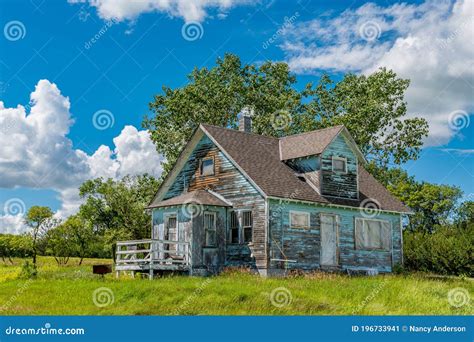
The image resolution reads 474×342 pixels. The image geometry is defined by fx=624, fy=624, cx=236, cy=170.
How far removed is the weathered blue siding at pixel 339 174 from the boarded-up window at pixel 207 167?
18.5ft

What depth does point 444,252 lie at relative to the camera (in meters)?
38.3

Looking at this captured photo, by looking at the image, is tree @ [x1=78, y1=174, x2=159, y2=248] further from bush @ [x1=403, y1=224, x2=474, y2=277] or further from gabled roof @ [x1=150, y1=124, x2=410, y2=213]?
bush @ [x1=403, y1=224, x2=474, y2=277]

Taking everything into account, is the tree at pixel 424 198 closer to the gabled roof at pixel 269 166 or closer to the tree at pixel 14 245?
the gabled roof at pixel 269 166

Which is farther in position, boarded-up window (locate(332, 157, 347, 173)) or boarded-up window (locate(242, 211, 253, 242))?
boarded-up window (locate(332, 157, 347, 173))

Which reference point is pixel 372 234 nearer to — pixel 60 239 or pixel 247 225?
pixel 247 225

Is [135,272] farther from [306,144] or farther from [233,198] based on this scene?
[306,144]

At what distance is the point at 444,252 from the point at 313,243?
40.1 ft

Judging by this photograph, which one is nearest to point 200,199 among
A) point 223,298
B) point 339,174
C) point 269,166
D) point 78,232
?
point 269,166

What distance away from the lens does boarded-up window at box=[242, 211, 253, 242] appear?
29312 millimetres

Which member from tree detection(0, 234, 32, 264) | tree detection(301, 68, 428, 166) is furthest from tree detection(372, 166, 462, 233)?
tree detection(0, 234, 32, 264)

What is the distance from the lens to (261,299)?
20.4 metres

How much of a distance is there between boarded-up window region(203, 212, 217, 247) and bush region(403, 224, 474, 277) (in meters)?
16.0

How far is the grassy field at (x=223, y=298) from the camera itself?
755 inches
